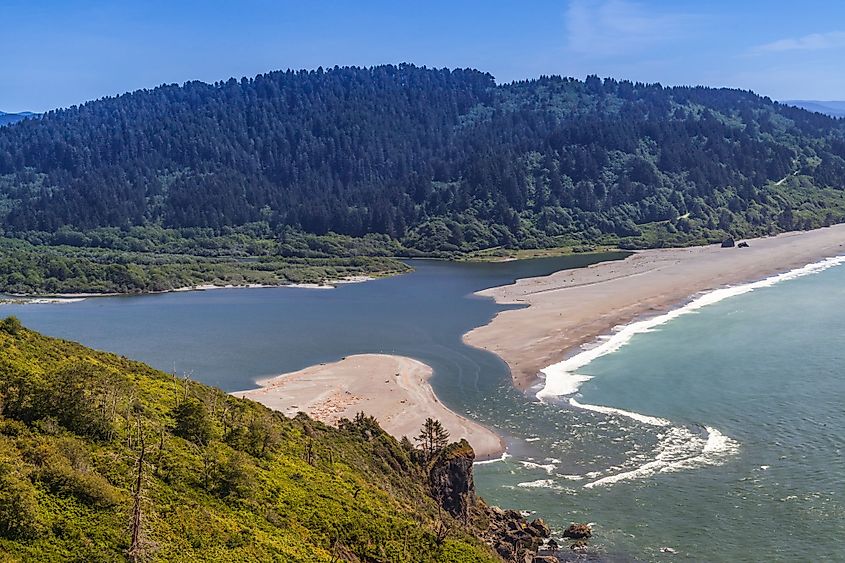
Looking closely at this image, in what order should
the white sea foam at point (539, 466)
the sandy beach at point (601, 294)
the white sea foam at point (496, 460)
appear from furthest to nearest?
the sandy beach at point (601, 294)
the white sea foam at point (496, 460)
the white sea foam at point (539, 466)

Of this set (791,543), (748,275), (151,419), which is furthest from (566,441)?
(748,275)

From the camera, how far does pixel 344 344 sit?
333 ft

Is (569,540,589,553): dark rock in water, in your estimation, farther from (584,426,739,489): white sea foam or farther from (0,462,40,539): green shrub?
(0,462,40,539): green shrub

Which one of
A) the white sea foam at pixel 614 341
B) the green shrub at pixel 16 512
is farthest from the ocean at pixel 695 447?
the green shrub at pixel 16 512

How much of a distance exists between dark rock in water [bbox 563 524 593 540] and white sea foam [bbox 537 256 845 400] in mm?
26714

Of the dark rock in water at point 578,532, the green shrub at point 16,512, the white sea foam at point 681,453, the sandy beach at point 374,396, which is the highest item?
the green shrub at point 16,512

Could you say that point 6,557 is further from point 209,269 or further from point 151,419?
point 209,269

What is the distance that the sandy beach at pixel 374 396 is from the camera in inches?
2596

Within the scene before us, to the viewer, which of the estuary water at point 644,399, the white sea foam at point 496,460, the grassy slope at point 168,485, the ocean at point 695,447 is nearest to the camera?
the grassy slope at point 168,485

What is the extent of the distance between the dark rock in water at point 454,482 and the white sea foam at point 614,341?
27438mm

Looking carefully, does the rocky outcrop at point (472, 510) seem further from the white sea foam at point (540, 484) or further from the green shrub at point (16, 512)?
the green shrub at point (16, 512)

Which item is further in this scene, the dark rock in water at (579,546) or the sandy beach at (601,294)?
the sandy beach at (601,294)

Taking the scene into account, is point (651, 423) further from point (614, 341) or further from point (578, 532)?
point (614, 341)

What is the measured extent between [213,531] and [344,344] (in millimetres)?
72987
